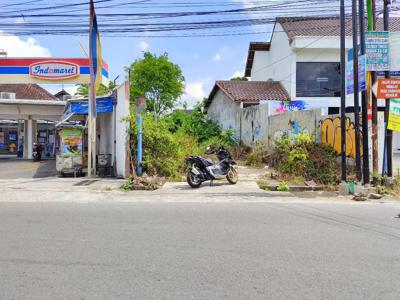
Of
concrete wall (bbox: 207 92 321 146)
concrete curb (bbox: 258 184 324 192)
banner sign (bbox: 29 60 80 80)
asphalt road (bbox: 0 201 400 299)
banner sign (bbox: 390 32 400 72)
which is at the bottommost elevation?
asphalt road (bbox: 0 201 400 299)

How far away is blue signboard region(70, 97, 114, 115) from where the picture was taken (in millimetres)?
14562

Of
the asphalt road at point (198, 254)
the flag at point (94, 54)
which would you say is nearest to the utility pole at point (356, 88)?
the asphalt road at point (198, 254)

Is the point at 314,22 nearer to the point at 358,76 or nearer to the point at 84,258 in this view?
the point at 358,76

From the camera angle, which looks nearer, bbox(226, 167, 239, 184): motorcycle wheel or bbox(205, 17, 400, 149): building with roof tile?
bbox(226, 167, 239, 184): motorcycle wheel

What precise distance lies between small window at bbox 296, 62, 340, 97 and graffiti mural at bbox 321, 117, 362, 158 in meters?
9.70

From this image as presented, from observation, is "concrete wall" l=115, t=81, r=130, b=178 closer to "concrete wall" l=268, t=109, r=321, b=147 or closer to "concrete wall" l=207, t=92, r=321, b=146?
"concrete wall" l=268, t=109, r=321, b=147

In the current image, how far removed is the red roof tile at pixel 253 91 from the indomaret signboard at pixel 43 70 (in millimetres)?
10455

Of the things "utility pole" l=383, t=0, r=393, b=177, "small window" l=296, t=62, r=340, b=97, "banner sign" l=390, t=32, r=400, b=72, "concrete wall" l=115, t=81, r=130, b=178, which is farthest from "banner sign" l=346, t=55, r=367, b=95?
"small window" l=296, t=62, r=340, b=97

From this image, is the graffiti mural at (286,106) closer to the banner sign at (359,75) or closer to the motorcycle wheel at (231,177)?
the motorcycle wheel at (231,177)

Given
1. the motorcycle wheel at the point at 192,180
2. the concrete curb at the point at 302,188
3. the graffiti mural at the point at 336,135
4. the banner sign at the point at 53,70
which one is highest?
the banner sign at the point at 53,70

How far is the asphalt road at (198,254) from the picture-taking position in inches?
157

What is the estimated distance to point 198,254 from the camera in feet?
16.8

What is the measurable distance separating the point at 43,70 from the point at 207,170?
8.04m

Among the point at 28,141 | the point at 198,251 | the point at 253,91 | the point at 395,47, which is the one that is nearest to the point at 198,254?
the point at 198,251
